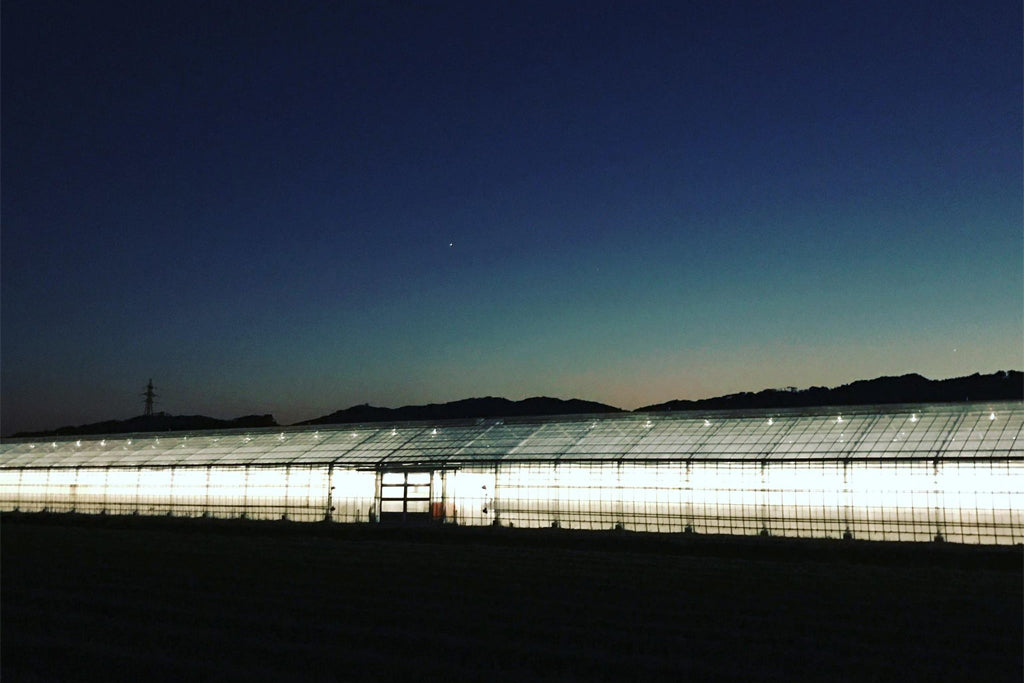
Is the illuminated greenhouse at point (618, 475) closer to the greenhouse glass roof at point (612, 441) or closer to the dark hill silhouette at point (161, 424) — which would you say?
the greenhouse glass roof at point (612, 441)

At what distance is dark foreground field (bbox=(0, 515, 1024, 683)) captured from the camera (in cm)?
1102

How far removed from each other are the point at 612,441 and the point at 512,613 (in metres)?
20.5

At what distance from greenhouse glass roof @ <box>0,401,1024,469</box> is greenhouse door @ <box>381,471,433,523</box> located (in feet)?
3.12

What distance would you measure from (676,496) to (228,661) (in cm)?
2193

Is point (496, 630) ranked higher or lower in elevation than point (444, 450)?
lower

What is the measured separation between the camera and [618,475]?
106 ft

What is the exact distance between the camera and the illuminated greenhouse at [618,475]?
1077 inches

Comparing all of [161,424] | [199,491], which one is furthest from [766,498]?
[161,424]

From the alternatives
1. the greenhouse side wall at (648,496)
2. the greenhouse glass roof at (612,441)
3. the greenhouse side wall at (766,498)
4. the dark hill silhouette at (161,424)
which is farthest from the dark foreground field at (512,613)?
the dark hill silhouette at (161,424)

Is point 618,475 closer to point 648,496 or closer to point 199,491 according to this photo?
point 648,496

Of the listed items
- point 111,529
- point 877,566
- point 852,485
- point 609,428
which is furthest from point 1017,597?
point 111,529

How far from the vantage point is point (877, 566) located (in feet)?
73.1

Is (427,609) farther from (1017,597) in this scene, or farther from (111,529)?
(111,529)

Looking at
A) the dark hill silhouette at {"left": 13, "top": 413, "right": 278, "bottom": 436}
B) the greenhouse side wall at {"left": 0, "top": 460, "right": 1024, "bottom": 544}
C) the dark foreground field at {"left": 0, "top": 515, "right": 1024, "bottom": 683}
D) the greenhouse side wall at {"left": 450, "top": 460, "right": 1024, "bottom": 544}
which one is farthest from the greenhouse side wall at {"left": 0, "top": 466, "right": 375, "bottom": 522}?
the dark hill silhouette at {"left": 13, "top": 413, "right": 278, "bottom": 436}
